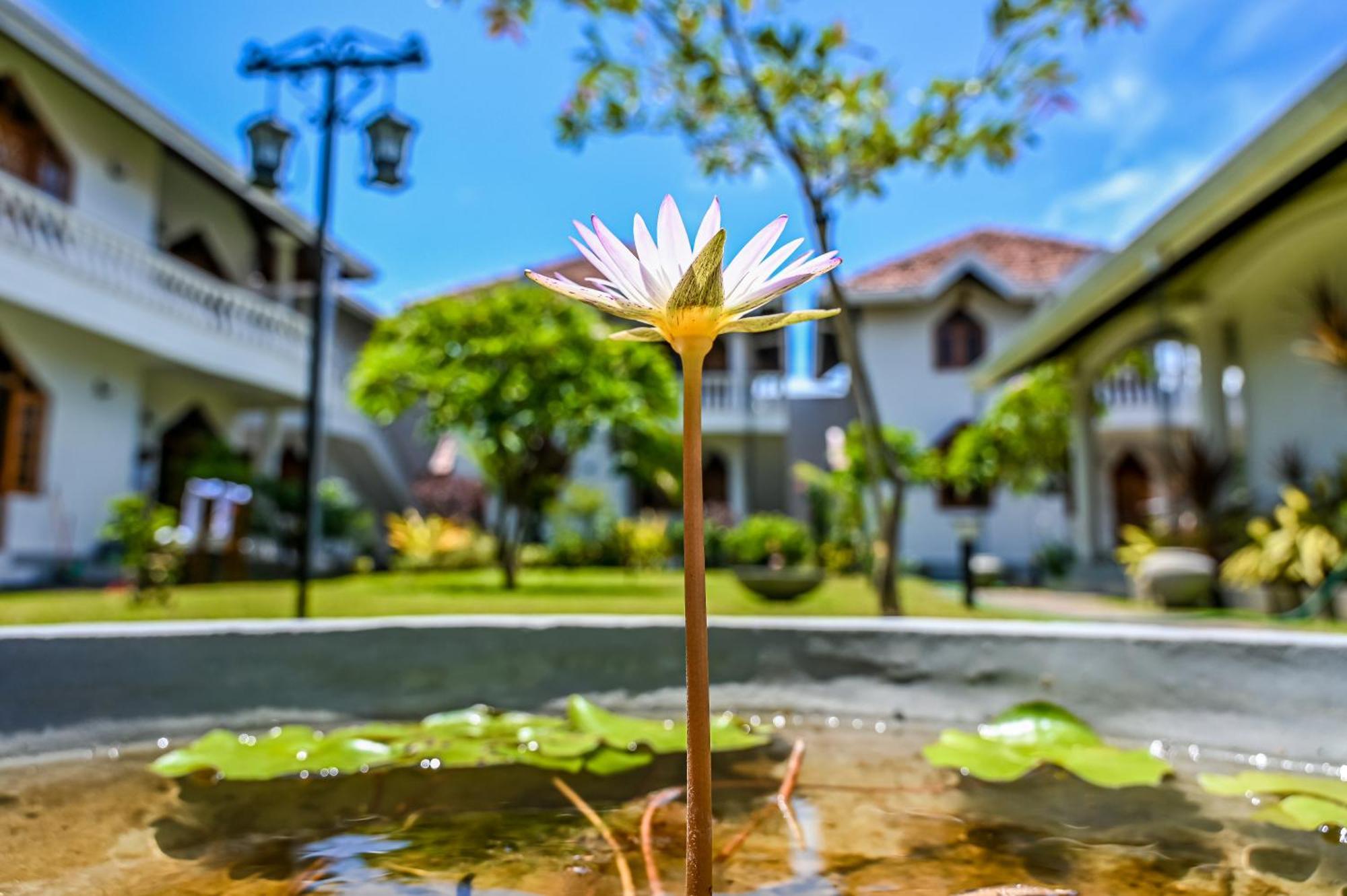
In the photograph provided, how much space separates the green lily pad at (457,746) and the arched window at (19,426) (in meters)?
10.1

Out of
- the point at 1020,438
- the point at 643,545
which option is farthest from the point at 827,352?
the point at 643,545

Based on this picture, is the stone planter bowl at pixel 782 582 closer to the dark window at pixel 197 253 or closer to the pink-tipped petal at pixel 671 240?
the pink-tipped petal at pixel 671 240

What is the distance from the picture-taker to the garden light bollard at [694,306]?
2.74ft

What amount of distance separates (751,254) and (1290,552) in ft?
22.5

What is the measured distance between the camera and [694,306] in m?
0.84

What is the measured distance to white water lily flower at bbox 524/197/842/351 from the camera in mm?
844

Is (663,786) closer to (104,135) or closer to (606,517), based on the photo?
(104,135)

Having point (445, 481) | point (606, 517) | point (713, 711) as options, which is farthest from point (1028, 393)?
point (713, 711)

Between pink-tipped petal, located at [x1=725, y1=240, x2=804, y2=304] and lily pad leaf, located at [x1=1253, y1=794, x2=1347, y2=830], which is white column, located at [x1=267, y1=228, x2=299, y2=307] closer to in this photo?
pink-tipped petal, located at [x1=725, y1=240, x2=804, y2=304]

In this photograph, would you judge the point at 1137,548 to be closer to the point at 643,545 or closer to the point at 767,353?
the point at 643,545

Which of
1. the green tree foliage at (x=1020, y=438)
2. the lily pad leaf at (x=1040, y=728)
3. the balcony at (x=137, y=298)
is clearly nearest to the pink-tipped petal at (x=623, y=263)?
the lily pad leaf at (x=1040, y=728)

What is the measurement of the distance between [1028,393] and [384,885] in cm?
1309

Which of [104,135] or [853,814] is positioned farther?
[104,135]

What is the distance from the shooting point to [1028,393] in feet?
41.8
